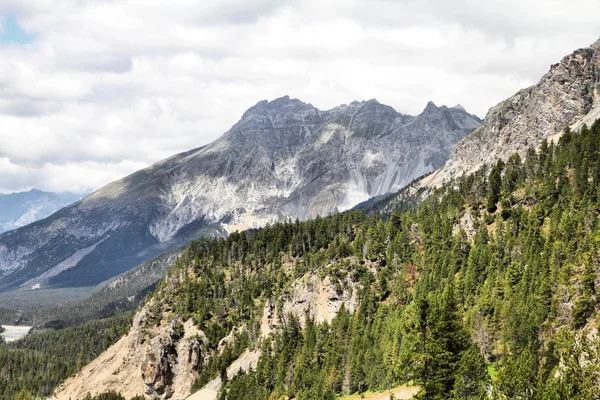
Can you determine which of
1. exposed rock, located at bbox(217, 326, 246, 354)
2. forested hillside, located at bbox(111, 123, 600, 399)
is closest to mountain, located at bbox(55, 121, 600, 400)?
forested hillside, located at bbox(111, 123, 600, 399)

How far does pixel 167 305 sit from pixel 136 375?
25861 millimetres

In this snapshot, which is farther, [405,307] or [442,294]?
[405,307]

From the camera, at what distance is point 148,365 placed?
528 feet

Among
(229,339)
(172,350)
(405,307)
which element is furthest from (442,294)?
(172,350)

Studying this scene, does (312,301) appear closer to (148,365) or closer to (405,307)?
(405,307)

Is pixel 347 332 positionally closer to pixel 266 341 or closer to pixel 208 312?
pixel 266 341

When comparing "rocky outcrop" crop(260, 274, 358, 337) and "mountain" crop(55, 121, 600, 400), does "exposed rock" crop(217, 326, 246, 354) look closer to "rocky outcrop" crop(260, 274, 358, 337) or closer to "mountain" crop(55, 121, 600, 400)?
"mountain" crop(55, 121, 600, 400)

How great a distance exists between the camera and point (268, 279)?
17338 cm

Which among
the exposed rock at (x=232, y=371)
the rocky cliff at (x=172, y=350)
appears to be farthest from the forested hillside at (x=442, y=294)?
the exposed rock at (x=232, y=371)

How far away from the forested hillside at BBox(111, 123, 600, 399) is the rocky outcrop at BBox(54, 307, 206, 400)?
479 centimetres

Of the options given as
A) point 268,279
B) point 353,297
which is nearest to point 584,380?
point 353,297

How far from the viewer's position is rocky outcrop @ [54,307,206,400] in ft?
525

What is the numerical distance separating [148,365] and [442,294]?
118978mm

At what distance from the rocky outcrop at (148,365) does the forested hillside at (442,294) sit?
479cm
